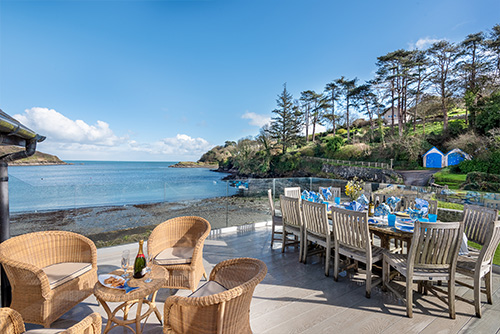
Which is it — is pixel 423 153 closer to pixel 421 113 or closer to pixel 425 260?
pixel 421 113

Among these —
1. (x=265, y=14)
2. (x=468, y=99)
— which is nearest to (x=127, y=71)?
(x=265, y=14)

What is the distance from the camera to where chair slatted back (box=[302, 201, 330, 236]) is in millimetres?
3047

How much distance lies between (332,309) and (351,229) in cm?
88

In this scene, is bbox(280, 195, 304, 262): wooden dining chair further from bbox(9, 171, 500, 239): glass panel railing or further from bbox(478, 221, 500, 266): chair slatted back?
bbox(478, 221, 500, 266): chair slatted back

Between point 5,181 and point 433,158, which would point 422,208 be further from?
point 433,158

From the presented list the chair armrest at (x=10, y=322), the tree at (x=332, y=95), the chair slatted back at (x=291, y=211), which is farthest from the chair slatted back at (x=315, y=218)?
the tree at (x=332, y=95)

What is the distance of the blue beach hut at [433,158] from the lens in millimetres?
19797

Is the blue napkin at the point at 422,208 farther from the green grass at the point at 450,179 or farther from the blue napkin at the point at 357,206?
the green grass at the point at 450,179

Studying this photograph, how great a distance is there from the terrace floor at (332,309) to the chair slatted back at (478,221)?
0.61m

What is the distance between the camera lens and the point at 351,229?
8.87 ft

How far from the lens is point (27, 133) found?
6.89ft

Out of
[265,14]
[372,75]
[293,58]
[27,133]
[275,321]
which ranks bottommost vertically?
[275,321]

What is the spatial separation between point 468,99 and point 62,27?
2816cm

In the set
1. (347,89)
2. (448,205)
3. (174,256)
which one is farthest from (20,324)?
(347,89)
